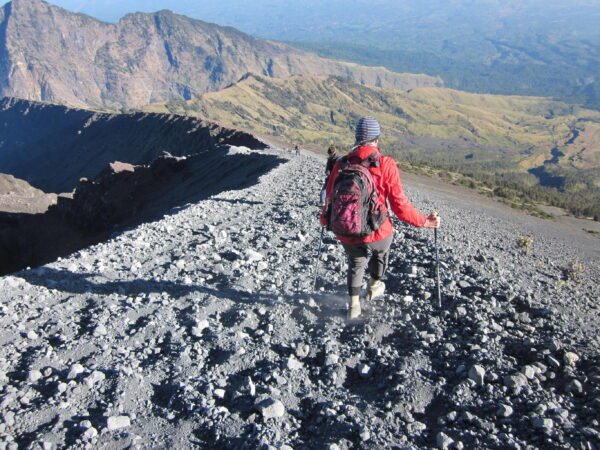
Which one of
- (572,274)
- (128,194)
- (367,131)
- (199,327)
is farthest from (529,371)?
(128,194)

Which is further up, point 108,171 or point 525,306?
point 525,306

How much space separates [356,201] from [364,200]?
14cm

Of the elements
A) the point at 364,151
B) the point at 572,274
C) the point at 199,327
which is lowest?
the point at 199,327

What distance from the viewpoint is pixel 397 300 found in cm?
757

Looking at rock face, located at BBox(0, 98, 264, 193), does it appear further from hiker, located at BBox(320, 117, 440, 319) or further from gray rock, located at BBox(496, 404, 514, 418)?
gray rock, located at BBox(496, 404, 514, 418)

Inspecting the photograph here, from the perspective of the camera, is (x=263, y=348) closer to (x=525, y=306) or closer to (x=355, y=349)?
(x=355, y=349)

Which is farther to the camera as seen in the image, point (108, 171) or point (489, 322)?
point (108, 171)

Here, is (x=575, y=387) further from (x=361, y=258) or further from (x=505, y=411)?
(x=361, y=258)

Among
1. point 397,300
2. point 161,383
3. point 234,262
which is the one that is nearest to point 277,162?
point 234,262

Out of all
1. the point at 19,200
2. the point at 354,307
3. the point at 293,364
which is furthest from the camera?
the point at 19,200

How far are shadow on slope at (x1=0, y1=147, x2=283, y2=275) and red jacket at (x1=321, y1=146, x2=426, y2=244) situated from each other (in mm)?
21959

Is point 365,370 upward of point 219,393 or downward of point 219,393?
upward

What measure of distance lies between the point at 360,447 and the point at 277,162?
2434 cm

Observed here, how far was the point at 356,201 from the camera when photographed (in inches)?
235
